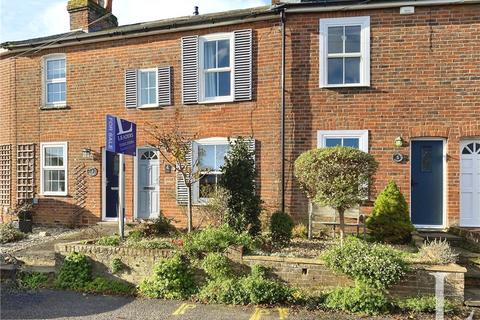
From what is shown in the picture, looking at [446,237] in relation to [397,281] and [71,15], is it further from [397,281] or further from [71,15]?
[71,15]

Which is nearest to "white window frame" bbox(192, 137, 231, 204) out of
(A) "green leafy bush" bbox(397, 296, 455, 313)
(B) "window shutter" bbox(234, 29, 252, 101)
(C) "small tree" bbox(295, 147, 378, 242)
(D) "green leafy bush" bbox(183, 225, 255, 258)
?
(B) "window shutter" bbox(234, 29, 252, 101)

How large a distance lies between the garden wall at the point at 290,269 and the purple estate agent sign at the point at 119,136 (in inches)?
75.8

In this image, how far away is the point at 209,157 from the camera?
36.8 ft

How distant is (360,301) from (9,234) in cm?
901

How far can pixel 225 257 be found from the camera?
6617mm

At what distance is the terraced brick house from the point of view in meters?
9.79

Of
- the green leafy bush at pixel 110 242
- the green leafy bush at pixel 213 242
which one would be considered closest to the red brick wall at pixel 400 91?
the green leafy bush at pixel 213 242

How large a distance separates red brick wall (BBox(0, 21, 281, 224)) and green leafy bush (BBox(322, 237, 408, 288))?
14.1ft

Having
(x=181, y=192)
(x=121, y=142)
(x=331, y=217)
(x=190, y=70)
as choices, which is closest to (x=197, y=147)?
(x=181, y=192)

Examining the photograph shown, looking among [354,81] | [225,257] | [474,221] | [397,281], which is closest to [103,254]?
[225,257]

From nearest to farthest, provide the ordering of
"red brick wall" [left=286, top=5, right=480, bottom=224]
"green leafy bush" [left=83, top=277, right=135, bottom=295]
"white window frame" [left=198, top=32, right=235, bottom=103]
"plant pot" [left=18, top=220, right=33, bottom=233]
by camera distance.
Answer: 1. "green leafy bush" [left=83, top=277, right=135, bottom=295]
2. "red brick wall" [left=286, top=5, right=480, bottom=224]
3. "white window frame" [left=198, top=32, right=235, bottom=103]
4. "plant pot" [left=18, top=220, right=33, bottom=233]

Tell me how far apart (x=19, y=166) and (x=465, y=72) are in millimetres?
13420

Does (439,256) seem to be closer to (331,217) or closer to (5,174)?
(331,217)

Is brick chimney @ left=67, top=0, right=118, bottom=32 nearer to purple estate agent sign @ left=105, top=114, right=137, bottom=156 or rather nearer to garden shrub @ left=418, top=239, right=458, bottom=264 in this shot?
purple estate agent sign @ left=105, top=114, right=137, bottom=156
